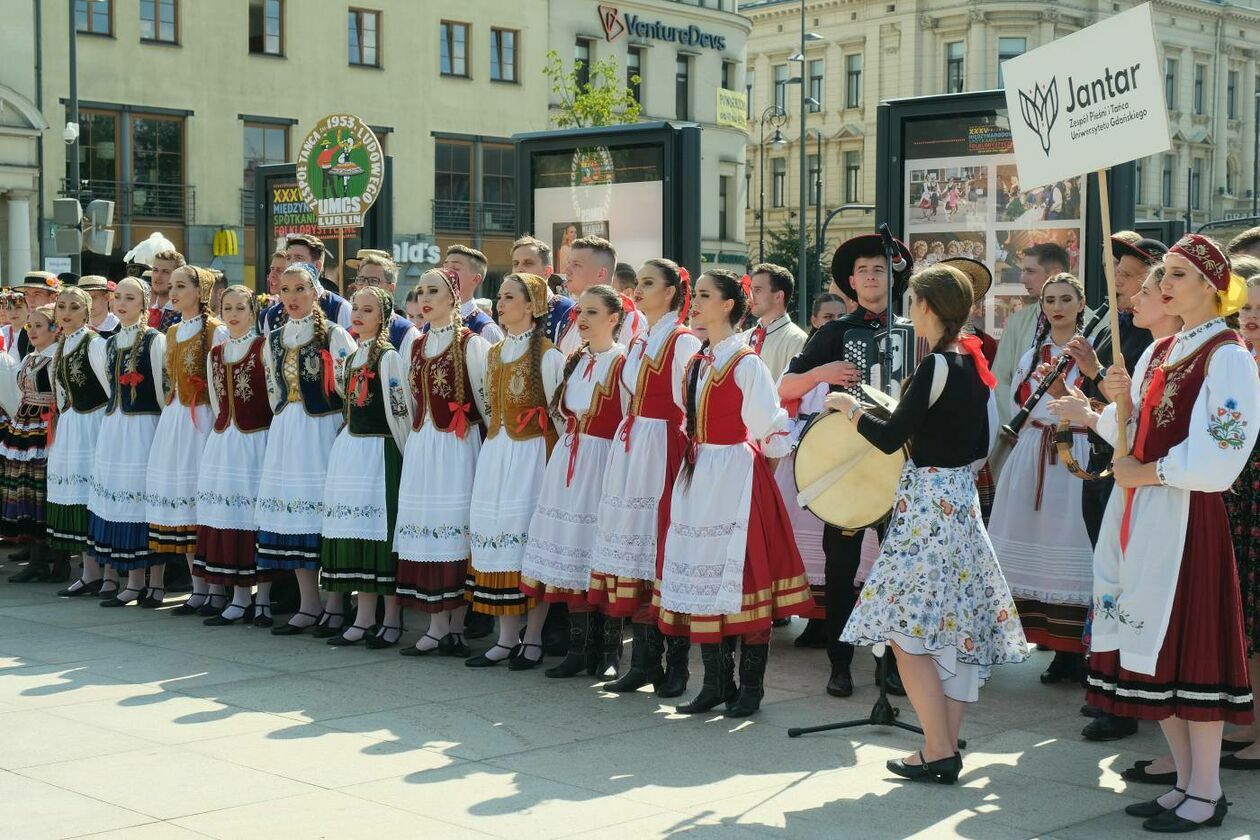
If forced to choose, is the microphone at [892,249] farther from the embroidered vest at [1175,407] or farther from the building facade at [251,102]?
the building facade at [251,102]

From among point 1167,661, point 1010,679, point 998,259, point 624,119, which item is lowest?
point 1010,679

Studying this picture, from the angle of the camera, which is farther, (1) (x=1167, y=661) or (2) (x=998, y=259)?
(2) (x=998, y=259)

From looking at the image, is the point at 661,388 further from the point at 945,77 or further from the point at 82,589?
the point at 945,77

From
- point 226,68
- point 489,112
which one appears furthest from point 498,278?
point 226,68

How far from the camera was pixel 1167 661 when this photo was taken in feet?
17.8

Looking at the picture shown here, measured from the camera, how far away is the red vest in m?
7.44

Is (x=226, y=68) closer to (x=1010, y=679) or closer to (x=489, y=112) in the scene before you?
(x=489, y=112)

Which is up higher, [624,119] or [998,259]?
[624,119]

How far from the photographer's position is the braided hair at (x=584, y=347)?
25.6ft

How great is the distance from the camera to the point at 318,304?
945cm

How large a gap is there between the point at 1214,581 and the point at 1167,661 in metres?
0.32

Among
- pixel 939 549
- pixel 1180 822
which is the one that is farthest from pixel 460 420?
pixel 1180 822

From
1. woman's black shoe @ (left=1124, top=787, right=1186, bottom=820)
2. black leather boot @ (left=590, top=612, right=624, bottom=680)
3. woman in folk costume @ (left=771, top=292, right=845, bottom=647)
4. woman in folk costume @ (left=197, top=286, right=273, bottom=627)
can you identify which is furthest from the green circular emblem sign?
woman's black shoe @ (left=1124, top=787, right=1186, bottom=820)

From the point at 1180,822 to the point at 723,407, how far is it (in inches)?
105
